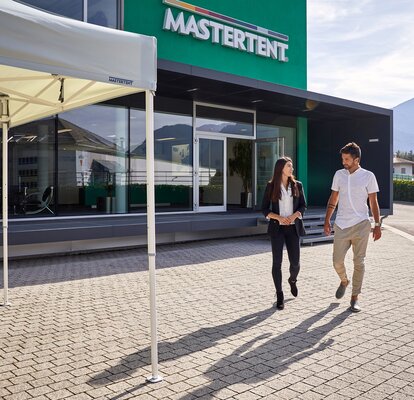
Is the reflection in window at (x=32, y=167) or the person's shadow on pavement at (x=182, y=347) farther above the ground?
the reflection in window at (x=32, y=167)

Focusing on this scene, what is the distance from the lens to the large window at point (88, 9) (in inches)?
421

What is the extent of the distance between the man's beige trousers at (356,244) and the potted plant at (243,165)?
33.9 ft

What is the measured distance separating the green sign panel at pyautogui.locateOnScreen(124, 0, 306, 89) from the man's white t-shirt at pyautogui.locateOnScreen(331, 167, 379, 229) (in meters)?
8.44

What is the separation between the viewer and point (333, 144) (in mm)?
18281

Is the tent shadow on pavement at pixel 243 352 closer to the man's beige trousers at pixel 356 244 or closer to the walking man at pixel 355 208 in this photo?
the man's beige trousers at pixel 356 244

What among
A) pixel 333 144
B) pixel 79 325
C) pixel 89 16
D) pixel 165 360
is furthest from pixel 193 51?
pixel 165 360

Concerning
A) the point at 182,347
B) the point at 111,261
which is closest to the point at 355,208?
the point at 182,347

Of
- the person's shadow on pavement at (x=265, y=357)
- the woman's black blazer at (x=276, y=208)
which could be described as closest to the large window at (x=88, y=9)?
the woman's black blazer at (x=276, y=208)

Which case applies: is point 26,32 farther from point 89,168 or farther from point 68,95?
point 89,168

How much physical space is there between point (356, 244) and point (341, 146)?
519 inches

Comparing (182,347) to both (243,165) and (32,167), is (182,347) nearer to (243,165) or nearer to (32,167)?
(32,167)

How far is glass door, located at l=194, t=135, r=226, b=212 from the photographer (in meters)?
14.1

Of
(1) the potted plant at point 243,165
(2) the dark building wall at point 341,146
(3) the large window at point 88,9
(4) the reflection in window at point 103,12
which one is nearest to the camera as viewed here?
(3) the large window at point 88,9

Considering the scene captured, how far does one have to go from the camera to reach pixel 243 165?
645 inches
